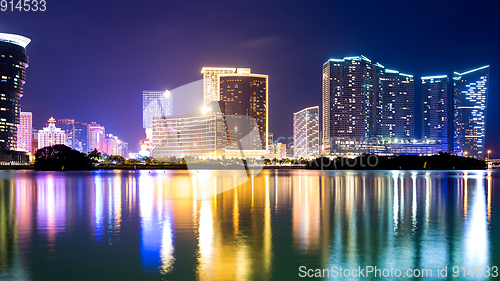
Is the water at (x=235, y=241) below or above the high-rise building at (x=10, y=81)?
below

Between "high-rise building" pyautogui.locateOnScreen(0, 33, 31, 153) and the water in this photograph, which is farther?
"high-rise building" pyautogui.locateOnScreen(0, 33, 31, 153)

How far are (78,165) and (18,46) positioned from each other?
11362 centimetres

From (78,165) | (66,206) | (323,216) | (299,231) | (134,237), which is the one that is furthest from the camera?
(78,165)

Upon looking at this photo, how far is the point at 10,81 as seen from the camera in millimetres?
188125

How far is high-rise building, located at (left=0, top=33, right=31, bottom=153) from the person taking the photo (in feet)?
606

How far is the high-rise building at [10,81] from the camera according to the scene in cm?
18475

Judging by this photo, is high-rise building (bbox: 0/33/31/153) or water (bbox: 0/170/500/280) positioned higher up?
high-rise building (bbox: 0/33/31/153)

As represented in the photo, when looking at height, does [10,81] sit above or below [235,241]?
Result: above

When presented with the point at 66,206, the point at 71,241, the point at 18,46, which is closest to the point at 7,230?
the point at 71,241

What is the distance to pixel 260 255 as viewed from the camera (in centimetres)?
1022

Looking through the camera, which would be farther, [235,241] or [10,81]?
[10,81]

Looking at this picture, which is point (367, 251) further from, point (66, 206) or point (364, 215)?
point (66, 206)

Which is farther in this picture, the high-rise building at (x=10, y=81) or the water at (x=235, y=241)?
the high-rise building at (x=10, y=81)

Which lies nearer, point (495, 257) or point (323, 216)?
point (495, 257)
